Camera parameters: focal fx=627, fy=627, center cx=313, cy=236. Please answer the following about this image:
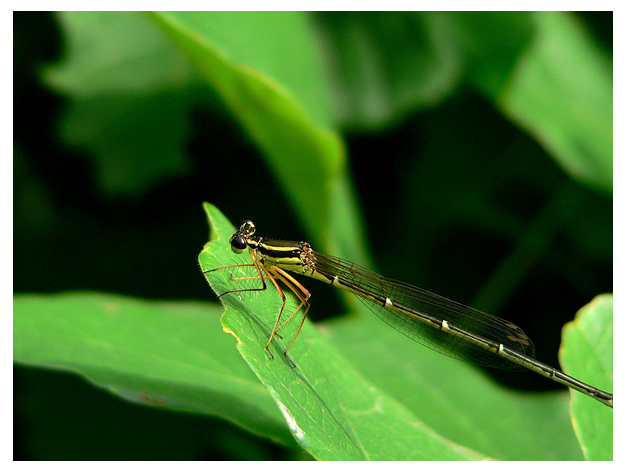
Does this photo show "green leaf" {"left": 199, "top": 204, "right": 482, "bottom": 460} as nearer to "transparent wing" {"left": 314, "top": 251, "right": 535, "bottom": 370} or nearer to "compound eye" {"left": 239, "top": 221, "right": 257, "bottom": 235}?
"compound eye" {"left": 239, "top": 221, "right": 257, "bottom": 235}

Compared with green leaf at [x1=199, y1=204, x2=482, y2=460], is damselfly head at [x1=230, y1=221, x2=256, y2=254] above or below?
above

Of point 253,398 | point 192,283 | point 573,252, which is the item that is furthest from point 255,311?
point 573,252

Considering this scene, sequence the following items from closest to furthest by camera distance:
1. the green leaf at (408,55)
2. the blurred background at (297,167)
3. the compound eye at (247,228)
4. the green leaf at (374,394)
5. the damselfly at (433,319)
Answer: the green leaf at (374,394), the compound eye at (247,228), the damselfly at (433,319), the blurred background at (297,167), the green leaf at (408,55)

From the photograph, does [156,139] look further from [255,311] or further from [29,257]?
[255,311]

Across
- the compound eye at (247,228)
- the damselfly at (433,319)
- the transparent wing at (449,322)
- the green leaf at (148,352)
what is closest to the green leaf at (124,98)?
the green leaf at (148,352)

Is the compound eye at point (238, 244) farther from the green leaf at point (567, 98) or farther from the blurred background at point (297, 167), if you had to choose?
the green leaf at point (567, 98)

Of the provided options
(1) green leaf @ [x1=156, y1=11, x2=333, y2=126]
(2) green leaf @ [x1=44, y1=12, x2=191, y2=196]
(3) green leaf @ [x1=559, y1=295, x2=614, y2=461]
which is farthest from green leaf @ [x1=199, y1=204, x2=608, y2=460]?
(2) green leaf @ [x1=44, y1=12, x2=191, y2=196]

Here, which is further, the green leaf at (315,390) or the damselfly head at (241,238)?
the damselfly head at (241,238)
